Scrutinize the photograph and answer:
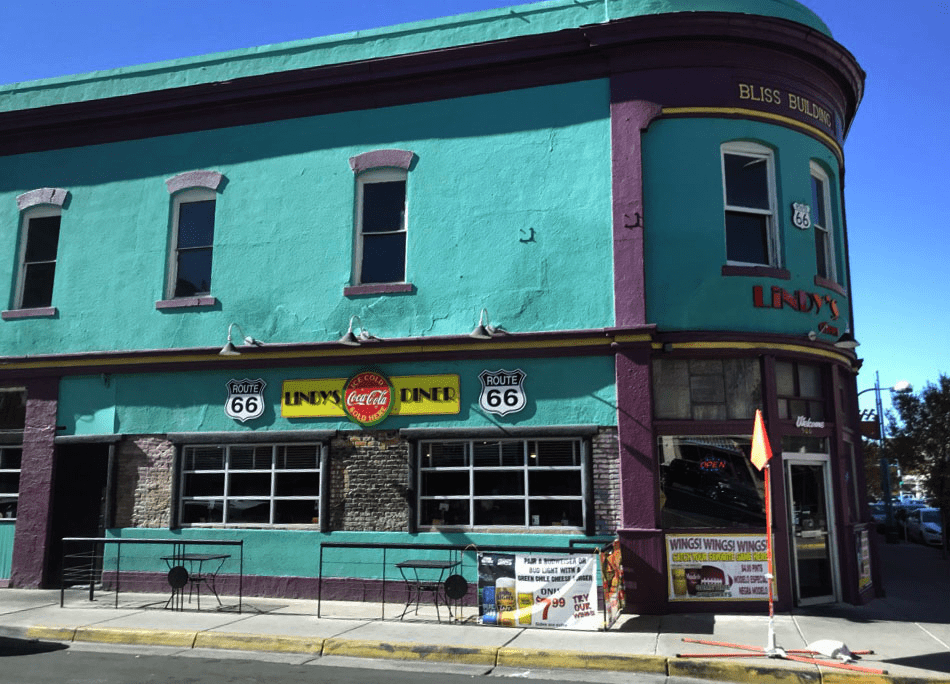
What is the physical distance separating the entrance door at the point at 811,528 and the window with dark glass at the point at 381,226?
6.74 meters

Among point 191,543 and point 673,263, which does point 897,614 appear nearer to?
point 673,263

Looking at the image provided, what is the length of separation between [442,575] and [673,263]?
561 centimetres

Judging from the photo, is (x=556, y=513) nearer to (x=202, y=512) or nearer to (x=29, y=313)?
(x=202, y=512)

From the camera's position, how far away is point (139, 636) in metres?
10.1

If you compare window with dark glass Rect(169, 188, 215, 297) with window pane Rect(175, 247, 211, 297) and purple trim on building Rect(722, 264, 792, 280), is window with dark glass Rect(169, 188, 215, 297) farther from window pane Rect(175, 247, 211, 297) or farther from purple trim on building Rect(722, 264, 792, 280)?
purple trim on building Rect(722, 264, 792, 280)

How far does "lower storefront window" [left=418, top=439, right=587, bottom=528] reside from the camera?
12.1 metres

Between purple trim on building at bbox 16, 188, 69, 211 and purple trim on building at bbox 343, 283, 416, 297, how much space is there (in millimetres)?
6085

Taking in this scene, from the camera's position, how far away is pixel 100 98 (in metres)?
15.1

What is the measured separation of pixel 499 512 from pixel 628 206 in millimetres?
4931

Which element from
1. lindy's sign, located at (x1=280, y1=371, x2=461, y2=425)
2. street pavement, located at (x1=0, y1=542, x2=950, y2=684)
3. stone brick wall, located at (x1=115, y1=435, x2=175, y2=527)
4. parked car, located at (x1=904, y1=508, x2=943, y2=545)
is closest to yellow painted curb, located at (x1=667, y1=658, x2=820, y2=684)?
street pavement, located at (x1=0, y1=542, x2=950, y2=684)

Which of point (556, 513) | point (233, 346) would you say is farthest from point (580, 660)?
point (233, 346)

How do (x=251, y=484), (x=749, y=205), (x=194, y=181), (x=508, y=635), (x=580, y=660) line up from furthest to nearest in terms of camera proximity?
(x=194, y=181) < (x=251, y=484) < (x=749, y=205) < (x=508, y=635) < (x=580, y=660)

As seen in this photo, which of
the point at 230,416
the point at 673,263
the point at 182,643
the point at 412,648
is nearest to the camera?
the point at 412,648

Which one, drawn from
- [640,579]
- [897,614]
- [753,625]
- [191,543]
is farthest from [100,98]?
[897,614]
